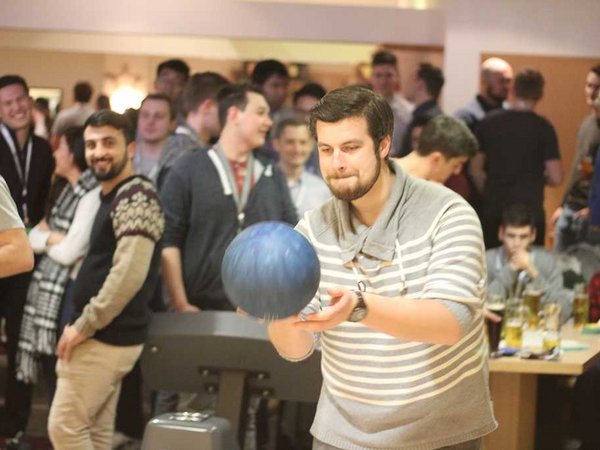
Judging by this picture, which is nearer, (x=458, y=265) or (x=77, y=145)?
(x=458, y=265)

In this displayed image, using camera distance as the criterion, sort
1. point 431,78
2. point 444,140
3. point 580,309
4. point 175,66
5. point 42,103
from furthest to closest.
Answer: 1. point 431,78
2. point 175,66
3. point 42,103
4. point 580,309
5. point 444,140

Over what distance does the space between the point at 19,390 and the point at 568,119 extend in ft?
11.4

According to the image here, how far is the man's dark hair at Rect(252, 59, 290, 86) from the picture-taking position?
6.51 m

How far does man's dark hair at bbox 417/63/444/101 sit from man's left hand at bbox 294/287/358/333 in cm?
469

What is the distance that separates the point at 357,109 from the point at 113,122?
81.1 inches

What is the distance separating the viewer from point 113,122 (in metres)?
4.36

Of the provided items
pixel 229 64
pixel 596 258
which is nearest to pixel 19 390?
pixel 229 64

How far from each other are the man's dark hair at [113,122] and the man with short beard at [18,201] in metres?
0.83

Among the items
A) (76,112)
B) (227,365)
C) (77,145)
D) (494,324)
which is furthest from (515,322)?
(76,112)

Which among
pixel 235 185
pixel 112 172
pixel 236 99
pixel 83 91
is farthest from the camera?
pixel 83 91

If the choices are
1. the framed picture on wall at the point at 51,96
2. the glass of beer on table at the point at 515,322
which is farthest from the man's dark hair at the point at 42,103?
the glass of beer on table at the point at 515,322

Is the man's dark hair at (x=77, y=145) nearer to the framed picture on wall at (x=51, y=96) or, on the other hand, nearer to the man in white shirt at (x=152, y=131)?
the man in white shirt at (x=152, y=131)

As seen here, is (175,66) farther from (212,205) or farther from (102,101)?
(212,205)

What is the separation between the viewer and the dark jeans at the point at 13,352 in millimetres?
5129
